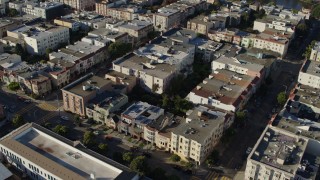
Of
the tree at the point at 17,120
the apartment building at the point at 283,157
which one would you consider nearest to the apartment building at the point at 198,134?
the apartment building at the point at 283,157

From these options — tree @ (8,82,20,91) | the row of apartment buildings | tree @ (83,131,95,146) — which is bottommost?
tree @ (83,131,95,146)

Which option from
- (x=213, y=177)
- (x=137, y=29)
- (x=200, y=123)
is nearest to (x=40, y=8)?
(x=137, y=29)

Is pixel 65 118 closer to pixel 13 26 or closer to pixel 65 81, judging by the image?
pixel 65 81

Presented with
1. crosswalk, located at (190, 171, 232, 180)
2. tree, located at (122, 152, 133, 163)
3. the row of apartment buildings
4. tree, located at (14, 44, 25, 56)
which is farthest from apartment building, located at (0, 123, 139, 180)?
tree, located at (14, 44, 25, 56)

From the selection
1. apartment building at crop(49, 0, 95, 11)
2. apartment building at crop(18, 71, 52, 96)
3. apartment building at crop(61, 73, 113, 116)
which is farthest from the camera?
apartment building at crop(49, 0, 95, 11)

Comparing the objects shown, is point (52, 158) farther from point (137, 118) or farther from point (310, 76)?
point (310, 76)

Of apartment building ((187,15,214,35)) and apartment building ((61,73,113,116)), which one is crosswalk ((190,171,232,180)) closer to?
apartment building ((61,73,113,116))
